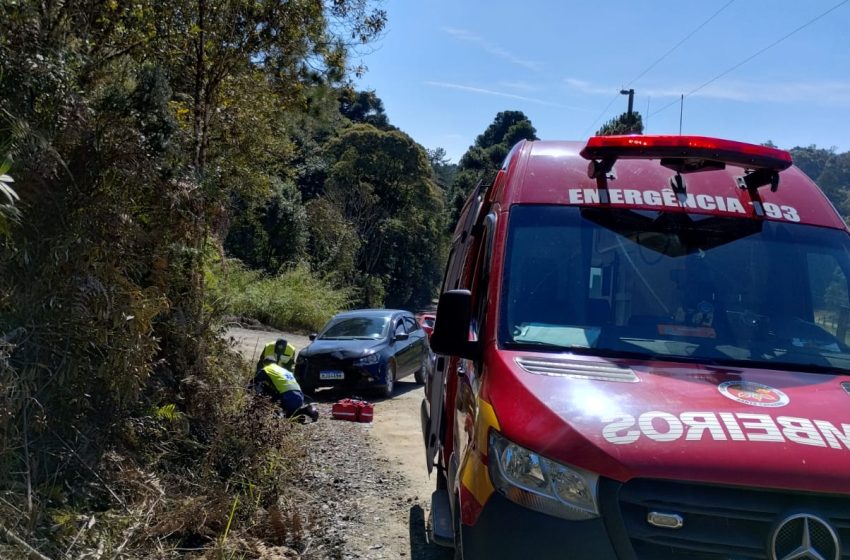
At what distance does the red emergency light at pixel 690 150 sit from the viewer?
407cm

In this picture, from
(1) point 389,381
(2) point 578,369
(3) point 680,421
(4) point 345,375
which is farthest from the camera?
(1) point 389,381

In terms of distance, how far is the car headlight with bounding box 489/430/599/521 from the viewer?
9.02ft

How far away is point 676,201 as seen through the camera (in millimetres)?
4098

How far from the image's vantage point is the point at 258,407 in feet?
21.8

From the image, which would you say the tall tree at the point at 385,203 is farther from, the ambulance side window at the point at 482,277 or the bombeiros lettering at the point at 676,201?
the bombeiros lettering at the point at 676,201

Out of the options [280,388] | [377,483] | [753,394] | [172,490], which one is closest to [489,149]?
[280,388]

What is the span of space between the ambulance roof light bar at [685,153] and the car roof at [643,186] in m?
0.07

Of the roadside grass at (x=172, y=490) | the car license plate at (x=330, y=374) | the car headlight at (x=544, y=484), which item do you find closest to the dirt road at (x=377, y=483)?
the roadside grass at (x=172, y=490)

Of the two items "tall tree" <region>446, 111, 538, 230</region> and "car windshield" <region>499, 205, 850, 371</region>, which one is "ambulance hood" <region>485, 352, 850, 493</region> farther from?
"tall tree" <region>446, 111, 538, 230</region>

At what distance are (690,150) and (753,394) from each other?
5.08 ft

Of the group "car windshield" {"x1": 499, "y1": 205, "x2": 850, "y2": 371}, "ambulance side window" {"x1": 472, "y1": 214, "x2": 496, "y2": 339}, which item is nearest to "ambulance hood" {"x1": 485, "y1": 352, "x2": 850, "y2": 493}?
"car windshield" {"x1": 499, "y1": 205, "x2": 850, "y2": 371}

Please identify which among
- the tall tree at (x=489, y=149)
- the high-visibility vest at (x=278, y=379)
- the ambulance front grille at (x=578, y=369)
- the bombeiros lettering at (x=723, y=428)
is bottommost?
the high-visibility vest at (x=278, y=379)

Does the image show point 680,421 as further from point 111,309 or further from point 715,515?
point 111,309

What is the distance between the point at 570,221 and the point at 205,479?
11.0ft
